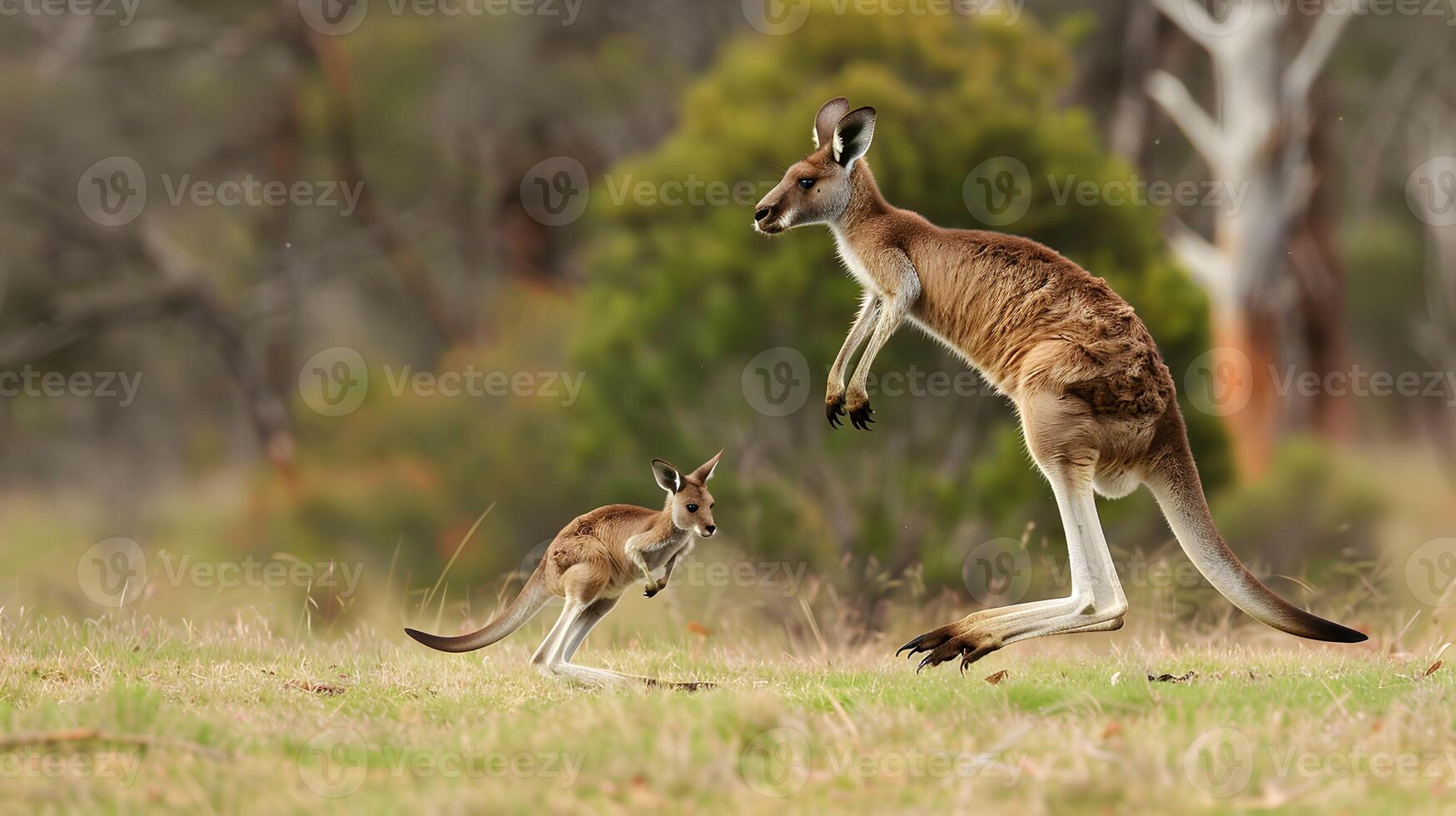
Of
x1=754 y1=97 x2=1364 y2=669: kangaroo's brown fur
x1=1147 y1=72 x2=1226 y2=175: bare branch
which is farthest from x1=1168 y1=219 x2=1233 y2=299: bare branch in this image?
x1=754 y1=97 x2=1364 y2=669: kangaroo's brown fur

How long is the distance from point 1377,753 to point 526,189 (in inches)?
599

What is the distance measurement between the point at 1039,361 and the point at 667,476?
1.40m

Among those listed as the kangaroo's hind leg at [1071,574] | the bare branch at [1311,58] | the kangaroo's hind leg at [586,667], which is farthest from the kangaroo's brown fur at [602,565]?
the bare branch at [1311,58]

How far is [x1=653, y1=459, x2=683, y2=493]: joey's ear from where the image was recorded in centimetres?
529

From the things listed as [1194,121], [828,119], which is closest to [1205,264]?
[1194,121]

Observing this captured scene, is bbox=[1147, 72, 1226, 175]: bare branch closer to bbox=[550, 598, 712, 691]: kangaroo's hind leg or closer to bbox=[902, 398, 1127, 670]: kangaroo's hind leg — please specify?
bbox=[902, 398, 1127, 670]: kangaroo's hind leg

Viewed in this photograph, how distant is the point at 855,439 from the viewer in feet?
30.4

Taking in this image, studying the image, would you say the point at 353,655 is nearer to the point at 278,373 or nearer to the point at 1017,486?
the point at 1017,486

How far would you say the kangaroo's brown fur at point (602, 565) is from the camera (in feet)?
17.2

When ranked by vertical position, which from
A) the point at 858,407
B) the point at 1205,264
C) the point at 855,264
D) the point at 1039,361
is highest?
the point at 855,264

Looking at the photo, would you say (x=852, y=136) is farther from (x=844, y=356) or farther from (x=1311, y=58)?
(x=1311, y=58)

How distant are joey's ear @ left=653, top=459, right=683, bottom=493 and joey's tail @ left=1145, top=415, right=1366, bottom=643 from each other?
5.52ft

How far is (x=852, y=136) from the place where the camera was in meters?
5.50

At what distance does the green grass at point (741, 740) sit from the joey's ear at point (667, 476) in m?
0.75
